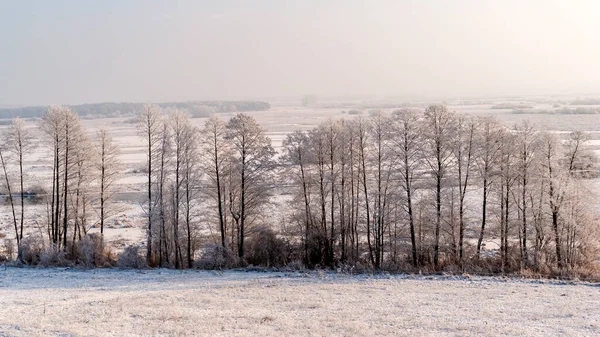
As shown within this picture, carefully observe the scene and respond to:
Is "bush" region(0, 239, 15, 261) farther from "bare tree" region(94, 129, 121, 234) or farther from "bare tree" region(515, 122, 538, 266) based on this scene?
"bare tree" region(515, 122, 538, 266)

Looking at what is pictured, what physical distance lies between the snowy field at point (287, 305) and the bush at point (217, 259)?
330cm

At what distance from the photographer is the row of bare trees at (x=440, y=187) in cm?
2928

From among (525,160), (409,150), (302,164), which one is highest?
(409,150)

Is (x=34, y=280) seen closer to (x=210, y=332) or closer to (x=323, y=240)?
(x=210, y=332)

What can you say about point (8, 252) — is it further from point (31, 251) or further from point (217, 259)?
point (217, 259)

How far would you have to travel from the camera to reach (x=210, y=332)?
50.6ft

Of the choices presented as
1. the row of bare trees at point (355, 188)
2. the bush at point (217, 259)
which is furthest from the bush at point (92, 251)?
the bush at point (217, 259)

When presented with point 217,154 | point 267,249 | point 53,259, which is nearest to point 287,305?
point 267,249

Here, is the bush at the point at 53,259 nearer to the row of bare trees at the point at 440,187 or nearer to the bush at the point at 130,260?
the bush at the point at 130,260

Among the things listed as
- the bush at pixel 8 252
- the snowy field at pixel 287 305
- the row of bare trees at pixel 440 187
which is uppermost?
the row of bare trees at pixel 440 187

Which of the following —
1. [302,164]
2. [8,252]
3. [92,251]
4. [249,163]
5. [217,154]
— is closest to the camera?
[92,251]

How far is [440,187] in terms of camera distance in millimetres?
30062

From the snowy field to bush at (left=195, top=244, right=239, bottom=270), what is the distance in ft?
10.8

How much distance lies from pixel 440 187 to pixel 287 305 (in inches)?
556
